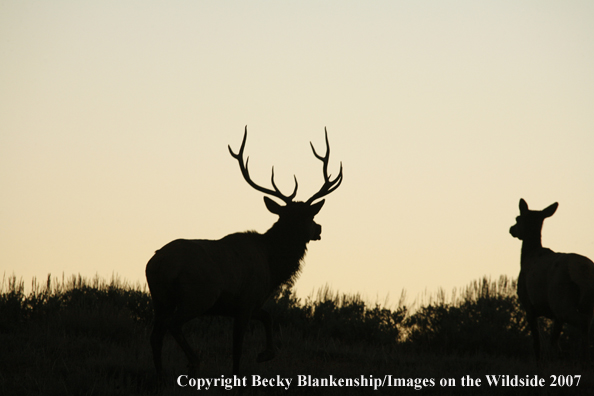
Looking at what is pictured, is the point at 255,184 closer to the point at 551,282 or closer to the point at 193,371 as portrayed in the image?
the point at 193,371

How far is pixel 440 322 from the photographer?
12.1 m

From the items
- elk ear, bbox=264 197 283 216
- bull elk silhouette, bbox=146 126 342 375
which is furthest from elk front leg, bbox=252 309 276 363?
elk ear, bbox=264 197 283 216

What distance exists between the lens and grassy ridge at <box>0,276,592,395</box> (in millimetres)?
7254

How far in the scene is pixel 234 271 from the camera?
7320 mm

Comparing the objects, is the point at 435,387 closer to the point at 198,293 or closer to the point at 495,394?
the point at 495,394

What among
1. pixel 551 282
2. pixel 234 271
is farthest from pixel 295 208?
pixel 551 282

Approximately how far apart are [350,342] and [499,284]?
419 centimetres

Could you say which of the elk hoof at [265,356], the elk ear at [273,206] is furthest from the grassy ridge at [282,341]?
the elk ear at [273,206]

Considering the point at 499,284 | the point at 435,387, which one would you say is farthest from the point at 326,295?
the point at 435,387

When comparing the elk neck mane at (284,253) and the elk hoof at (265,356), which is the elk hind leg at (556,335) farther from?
the elk hoof at (265,356)

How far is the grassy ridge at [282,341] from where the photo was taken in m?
7.25

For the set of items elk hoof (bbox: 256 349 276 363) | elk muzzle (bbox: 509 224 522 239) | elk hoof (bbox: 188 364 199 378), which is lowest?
elk hoof (bbox: 188 364 199 378)

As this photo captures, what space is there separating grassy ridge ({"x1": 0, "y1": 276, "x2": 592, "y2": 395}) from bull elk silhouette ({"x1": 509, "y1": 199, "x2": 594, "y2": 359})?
671mm

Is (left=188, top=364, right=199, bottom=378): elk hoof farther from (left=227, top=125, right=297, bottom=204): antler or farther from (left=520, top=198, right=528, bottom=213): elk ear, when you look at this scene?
(left=520, top=198, right=528, bottom=213): elk ear
